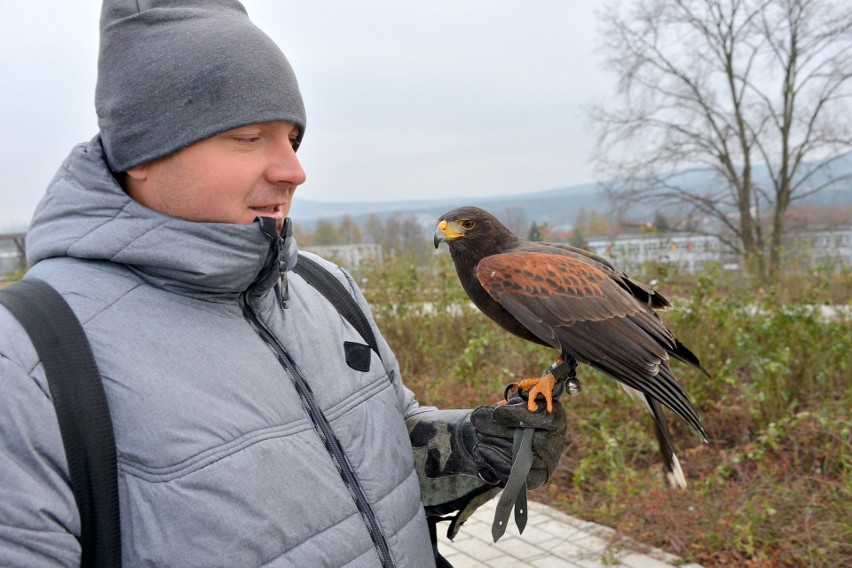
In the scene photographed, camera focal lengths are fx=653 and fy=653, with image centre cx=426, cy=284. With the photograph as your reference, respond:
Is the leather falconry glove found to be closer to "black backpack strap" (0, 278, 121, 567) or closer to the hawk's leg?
the hawk's leg

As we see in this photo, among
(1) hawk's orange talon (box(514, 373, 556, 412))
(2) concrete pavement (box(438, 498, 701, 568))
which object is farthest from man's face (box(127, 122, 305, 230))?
(2) concrete pavement (box(438, 498, 701, 568))

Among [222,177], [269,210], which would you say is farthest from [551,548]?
[222,177]

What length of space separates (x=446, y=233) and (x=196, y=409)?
1423mm

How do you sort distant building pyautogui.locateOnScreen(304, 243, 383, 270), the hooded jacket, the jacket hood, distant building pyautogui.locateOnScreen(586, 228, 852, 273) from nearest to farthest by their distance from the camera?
the hooded jacket
the jacket hood
distant building pyautogui.locateOnScreen(586, 228, 852, 273)
distant building pyautogui.locateOnScreen(304, 243, 383, 270)

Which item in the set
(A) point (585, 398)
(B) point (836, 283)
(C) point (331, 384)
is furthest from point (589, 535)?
(B) point (836, 283)

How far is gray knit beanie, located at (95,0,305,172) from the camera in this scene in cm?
143

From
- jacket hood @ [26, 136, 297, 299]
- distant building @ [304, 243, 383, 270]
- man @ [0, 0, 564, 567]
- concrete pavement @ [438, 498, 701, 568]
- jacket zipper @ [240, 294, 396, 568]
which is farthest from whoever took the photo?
distant building @ [304, 243, 383, 270]

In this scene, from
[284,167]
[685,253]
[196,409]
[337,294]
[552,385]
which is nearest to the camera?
[196,409]

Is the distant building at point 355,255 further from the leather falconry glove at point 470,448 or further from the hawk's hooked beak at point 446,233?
the leather falconry glove at point 470,448

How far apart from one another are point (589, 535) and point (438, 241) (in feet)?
9.19

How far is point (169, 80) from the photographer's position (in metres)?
1.43

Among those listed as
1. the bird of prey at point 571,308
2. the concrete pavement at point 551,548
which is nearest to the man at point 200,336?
the bird of prey at point 571,308

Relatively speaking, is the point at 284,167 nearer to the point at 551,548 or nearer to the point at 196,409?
the point at 196,409

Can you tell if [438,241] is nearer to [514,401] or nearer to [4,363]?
[514,401]
